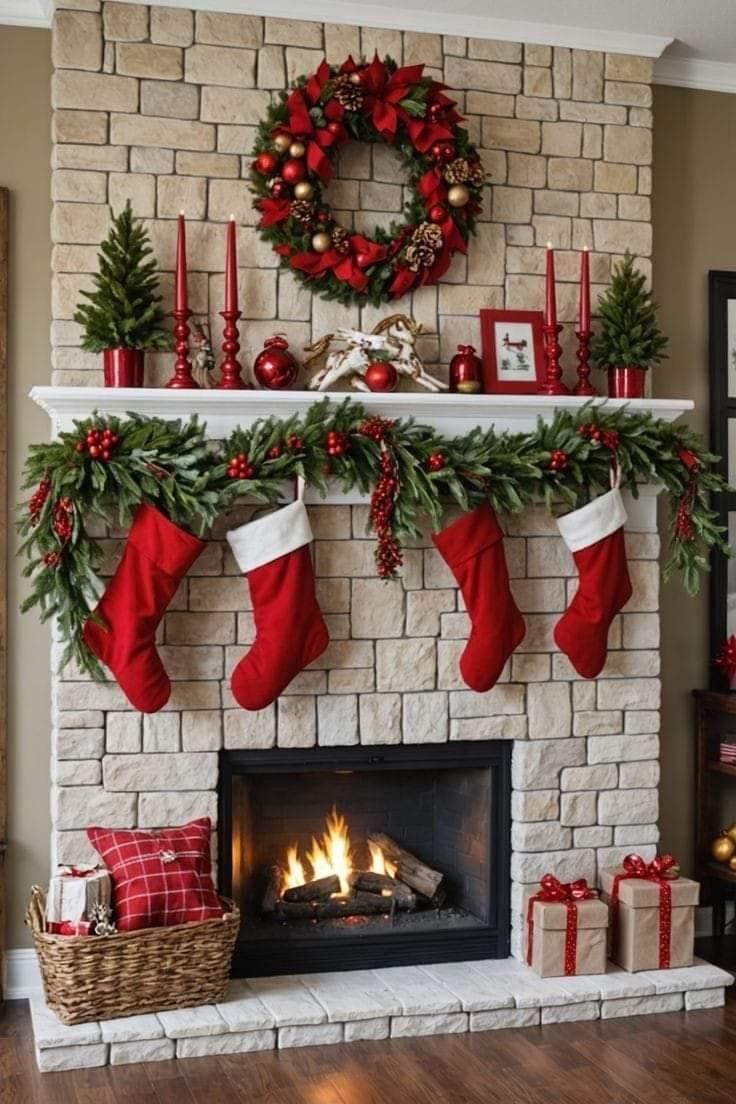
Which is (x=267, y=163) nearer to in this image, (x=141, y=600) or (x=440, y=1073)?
(x=141, y=600)

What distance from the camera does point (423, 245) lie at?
361 cm

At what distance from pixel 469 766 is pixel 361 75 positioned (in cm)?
193

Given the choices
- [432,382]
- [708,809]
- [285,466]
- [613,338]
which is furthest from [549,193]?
[708,809]

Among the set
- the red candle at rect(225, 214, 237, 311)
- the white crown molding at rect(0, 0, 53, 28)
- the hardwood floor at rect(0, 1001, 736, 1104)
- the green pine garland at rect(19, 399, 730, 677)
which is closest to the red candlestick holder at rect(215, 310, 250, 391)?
the red candle at rect(225, 214, 237, 311)

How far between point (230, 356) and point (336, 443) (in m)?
0.38

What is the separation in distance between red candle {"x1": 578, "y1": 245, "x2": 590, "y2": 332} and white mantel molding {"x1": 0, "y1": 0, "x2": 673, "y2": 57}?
645 mm

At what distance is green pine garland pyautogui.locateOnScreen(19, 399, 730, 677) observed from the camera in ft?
10.6

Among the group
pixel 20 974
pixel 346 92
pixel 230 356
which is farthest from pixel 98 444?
pixel 20 974

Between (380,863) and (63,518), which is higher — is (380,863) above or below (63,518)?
below

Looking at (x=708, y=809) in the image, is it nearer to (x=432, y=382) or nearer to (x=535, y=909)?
(x=535, y=909)

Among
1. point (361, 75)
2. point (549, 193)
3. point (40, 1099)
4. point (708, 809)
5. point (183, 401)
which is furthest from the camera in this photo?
point (708, 809)

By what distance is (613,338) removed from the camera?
12.2ft

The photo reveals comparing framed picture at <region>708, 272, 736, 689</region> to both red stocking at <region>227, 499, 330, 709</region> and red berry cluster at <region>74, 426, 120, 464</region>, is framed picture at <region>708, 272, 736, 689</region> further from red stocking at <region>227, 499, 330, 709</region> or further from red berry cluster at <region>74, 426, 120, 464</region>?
red berry cluster at <region>74, 426, 120, 464</region>

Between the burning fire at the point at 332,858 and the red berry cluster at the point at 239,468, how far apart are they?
3.62 feet
